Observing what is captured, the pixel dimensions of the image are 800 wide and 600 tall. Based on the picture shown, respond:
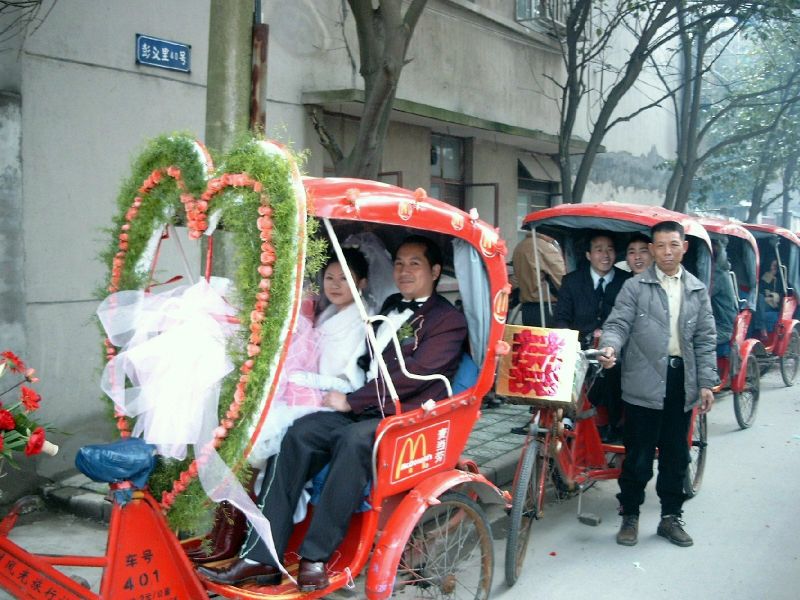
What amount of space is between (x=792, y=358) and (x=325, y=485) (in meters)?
9.27

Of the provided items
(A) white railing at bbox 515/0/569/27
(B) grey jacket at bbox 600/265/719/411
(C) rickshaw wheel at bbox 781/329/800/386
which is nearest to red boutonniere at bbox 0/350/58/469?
(B) grey jacket at bbox 600/265/719/411

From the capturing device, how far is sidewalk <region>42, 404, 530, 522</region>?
5.30 m

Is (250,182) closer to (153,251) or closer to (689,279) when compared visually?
(153,251)

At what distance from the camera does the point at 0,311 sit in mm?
5328

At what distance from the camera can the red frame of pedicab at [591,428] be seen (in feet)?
16.6

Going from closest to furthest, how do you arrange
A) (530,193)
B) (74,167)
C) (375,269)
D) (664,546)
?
1. (375,269)
2. (664,546)
3. (74,167)
4. (530,193)

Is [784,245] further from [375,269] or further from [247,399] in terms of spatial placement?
[247,399]

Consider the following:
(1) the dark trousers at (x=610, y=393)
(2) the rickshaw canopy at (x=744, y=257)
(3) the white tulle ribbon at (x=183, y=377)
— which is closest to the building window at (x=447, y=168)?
(2) the rickshaw canopy at (x=744, y=257)

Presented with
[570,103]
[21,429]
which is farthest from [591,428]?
[570,103]

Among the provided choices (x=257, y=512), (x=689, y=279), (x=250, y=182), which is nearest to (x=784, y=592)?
(x=689, y=279)

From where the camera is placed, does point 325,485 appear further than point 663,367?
No

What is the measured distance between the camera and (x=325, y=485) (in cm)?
331

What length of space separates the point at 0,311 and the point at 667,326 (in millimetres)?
4223

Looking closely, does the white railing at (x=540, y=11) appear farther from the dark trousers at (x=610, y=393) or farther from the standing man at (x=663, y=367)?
the standing man at (x=663, y=367)
